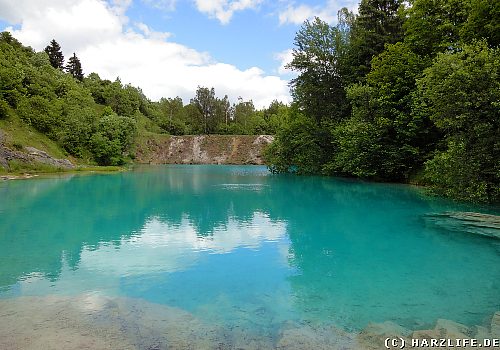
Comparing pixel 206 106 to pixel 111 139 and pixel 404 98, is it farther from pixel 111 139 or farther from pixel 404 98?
pixel 404 98

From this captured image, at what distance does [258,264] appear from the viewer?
418 inches

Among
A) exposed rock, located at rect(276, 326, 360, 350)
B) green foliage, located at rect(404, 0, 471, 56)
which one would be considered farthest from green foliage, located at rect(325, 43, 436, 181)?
exposed rock, located at rect(276, 326, 360, 350)

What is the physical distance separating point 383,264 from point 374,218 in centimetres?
758

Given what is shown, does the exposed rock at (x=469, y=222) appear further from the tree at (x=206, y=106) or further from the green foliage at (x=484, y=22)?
the tree at (x=206, y=106)

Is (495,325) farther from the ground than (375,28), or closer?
closer

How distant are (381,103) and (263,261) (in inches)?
1015

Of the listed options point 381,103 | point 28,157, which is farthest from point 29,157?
point 381,103

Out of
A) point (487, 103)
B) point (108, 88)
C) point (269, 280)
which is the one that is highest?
point (108, 88)

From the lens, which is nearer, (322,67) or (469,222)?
(469,222)

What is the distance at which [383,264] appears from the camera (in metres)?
10.5

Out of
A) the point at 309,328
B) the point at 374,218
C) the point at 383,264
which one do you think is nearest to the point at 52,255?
the point at 309,328

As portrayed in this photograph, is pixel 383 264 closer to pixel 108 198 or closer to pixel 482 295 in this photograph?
pixel 482 295

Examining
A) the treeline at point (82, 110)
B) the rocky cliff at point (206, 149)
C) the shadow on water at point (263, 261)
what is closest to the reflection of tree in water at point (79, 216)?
the shadow on water at point (263, 261)

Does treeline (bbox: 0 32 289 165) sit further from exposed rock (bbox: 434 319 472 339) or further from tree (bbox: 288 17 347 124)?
exposed rock (bbox: 434 319 472 339)
